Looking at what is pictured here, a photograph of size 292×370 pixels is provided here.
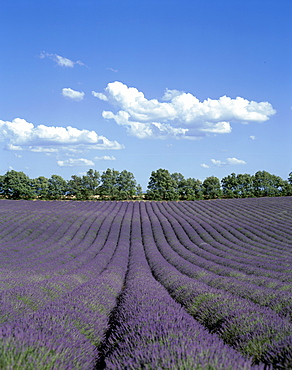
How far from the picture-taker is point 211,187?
60.4m

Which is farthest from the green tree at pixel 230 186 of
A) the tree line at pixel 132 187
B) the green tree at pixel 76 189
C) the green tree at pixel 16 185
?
the green tree at pixel 16 185

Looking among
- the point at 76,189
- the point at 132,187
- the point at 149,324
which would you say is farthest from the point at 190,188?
the point at 149,324

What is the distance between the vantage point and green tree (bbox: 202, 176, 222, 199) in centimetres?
6025

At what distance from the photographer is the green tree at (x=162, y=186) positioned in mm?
58562

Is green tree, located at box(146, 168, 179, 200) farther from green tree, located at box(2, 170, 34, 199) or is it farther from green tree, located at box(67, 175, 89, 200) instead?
green tree, located at box(2, 170, 34, 199)

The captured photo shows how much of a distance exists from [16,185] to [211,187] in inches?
1442

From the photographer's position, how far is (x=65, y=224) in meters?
22.5

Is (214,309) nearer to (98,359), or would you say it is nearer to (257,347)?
(257,347)

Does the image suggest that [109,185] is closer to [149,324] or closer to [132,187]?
[132,187]

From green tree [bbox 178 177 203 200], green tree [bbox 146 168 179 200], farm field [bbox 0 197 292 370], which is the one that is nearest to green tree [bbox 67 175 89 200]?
green tree [bbox 146 168 179 200]

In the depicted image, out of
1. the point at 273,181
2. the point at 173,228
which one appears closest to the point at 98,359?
the point at 173,228

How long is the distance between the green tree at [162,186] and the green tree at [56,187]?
1624 cm

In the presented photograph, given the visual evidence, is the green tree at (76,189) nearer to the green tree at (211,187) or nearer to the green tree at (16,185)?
the green tree at (16,185)

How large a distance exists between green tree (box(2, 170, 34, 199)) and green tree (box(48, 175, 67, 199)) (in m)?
3.40
